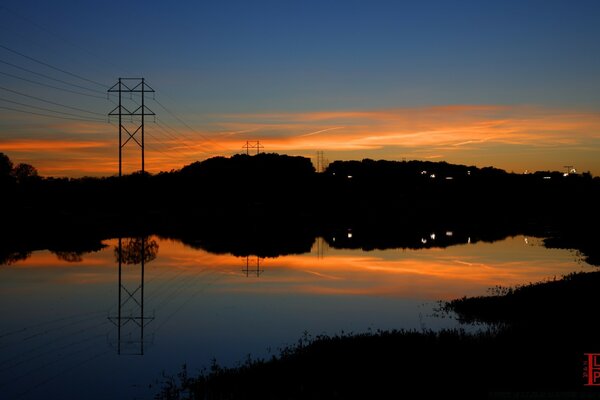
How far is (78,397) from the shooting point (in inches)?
854

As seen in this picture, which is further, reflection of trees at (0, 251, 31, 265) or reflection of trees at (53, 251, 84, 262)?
reflection of trees at (53, 251, 84, 262)

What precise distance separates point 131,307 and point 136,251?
101 feet

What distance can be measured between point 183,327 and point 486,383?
1850 centimetres

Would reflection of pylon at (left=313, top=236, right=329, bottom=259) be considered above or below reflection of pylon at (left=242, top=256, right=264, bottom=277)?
above

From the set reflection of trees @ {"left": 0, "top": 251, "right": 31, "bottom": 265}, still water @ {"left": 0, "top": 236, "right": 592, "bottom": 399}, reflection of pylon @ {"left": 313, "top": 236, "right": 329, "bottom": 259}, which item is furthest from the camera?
reflection of pylon @ {"left": 313, "top": 236, "right": 329, "bottom": 259}

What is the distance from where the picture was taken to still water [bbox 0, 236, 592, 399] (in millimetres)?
25609

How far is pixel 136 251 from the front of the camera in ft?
228

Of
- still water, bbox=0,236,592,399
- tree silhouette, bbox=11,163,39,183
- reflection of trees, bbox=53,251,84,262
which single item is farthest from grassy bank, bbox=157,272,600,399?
tree silhouette, bbox=11,163,39,183

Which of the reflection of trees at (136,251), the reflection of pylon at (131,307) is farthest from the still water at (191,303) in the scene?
the reflection of trees at (136,251)

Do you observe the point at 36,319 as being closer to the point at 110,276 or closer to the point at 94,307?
the point at 94,307

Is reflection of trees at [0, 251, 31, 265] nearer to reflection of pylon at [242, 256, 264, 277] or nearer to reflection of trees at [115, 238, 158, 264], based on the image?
reflection of trees at [115, 238, 158, 264]

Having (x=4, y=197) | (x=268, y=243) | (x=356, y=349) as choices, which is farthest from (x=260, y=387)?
(x=4, y=197)

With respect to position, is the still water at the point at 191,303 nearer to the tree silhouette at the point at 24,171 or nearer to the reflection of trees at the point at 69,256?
the reflection of trees at the point at 69,256

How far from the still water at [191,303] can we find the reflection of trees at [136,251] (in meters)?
0.32
